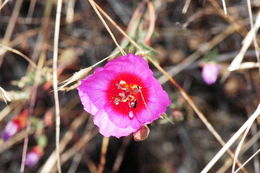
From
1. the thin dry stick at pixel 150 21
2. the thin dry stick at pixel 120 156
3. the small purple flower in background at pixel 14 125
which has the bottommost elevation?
the thin dry stick at pixel 120 156

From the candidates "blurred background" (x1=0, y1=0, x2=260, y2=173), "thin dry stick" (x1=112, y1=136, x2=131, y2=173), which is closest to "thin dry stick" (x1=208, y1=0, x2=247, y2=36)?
"blurred background" (x1=0, y1=0, x2=260, y2=173)

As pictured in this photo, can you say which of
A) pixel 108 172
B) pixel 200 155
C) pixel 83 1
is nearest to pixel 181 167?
pixel 200 155

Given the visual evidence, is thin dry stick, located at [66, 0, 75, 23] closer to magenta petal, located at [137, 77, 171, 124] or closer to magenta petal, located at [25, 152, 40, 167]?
magenta petal, located at [25, 152, 40, 167]

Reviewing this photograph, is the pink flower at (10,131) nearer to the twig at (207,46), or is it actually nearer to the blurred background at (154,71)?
the blurred background at (154,71)

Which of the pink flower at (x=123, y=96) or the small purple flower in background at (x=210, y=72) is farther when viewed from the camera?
Result: the small purple flower in background at (x=210, y=72)

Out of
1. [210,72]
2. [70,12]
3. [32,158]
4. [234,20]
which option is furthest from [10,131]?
[234,20]

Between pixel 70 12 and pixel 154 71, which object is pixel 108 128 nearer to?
pixel 154 71

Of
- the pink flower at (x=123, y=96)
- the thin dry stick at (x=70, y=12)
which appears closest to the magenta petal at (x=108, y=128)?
the pink flower at (x=123, y=96)
